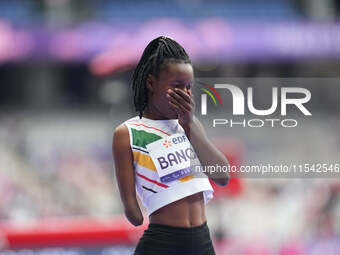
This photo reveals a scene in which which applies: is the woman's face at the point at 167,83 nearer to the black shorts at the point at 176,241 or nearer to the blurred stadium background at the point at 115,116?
the black shorts at the point at 176,241

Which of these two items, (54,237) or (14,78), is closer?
(54,237)

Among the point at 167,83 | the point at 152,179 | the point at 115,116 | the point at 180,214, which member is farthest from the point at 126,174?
the point at 115,116

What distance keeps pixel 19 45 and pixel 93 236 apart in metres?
6.47

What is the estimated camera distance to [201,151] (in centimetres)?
263

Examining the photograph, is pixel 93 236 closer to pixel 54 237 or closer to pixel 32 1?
pixel 54 237

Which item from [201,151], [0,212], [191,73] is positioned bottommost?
[0,212]

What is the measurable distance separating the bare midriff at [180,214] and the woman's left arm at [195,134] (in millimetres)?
144

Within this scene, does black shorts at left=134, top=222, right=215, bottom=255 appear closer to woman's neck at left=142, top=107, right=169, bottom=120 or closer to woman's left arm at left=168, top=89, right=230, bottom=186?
woman's left arm at left=168, top=89, right=230, bottom=186

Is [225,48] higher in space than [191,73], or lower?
lower

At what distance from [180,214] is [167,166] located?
0.21 metres

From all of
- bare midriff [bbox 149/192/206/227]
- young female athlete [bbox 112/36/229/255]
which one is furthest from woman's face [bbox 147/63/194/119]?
bare midriff [bbox 149/192/206/227]

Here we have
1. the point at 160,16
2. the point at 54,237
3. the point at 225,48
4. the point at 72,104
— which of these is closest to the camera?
the point at 54,237

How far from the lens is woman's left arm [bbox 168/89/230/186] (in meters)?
2.57

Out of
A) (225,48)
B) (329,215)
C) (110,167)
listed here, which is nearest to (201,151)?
(329,215)
